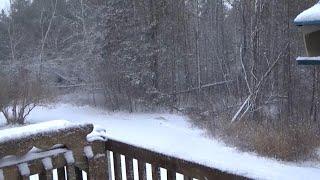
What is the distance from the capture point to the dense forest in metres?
14.7

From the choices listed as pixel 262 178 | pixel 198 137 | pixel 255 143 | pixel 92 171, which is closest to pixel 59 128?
pixel 92 171

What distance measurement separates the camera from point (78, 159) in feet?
8.63

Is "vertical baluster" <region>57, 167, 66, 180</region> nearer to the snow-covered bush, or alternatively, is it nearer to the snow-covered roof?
the snow-covered roof

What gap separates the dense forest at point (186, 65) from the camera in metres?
14.7

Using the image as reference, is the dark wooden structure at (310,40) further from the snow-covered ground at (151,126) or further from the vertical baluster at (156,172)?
the snow-covered ground at (151,126)

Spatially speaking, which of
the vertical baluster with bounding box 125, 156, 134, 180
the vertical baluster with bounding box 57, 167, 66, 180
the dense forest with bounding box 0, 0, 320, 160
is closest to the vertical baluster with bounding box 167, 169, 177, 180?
the vertical baluster with bounding box 125, 156, 134, 180

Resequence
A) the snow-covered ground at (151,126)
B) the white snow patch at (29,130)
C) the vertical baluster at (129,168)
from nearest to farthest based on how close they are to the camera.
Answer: the white snow patch at (29,130), the vertical baluster at (129,168), the snow-covered ground at (151,126)

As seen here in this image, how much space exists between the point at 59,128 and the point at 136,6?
17.3 metres

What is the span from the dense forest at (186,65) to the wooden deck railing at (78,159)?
996 cm


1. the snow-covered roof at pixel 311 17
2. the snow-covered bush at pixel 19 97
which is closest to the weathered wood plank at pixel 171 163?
the snow-covered roof at pixel 311 17

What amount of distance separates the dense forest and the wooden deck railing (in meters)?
9.96

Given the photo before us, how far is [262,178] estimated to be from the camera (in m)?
1.72

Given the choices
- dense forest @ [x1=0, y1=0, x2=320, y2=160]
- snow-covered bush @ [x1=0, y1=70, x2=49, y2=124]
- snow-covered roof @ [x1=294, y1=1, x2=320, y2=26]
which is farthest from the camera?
snow-covered bush @ [x1=0, y1=70, x2=49, y2=124]

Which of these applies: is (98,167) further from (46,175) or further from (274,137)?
(274,137)
